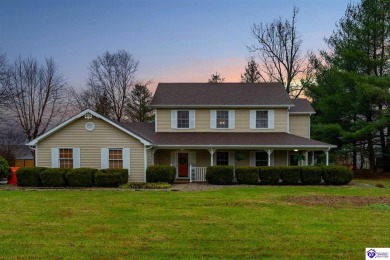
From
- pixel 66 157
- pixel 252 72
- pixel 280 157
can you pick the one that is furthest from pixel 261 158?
pixel 252 72

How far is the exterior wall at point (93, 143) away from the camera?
23312 millimetres

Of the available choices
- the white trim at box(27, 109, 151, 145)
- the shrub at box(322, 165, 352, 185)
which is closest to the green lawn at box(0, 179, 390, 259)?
the shrub at box(322, 165, 352, 185)

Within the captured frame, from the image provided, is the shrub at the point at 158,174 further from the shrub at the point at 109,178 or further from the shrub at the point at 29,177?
the shrub at the point at 29,177

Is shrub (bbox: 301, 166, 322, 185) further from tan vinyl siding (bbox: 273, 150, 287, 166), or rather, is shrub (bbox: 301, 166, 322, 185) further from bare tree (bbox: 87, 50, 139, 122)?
bare tree (bbox: 87, 50, 139, 122)

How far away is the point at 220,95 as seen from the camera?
28.5 metres

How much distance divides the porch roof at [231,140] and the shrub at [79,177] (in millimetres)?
3860

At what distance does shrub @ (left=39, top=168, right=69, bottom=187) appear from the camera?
2145cm

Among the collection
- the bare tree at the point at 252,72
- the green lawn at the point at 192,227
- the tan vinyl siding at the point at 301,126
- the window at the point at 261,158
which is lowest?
the green lawn at the point at 192,227

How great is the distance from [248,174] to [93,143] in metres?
9.23

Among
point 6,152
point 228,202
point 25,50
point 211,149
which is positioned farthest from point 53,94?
point 228,202

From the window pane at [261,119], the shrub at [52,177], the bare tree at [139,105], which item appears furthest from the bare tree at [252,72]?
the shrub at [52,177]

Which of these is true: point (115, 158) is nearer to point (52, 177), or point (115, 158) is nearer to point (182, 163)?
point (52, 177)

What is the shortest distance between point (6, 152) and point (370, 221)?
131 feet

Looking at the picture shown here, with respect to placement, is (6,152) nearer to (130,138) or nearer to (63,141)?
(63,141)
